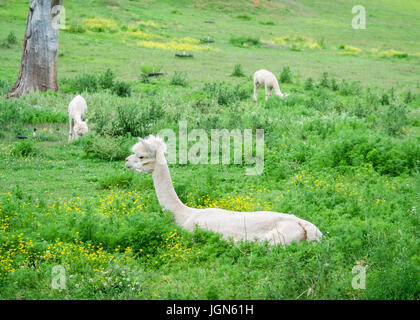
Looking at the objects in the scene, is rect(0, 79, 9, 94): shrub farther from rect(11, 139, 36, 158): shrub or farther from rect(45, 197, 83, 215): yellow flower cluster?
rect(45, 197, 83, 215): yellow flower cluster

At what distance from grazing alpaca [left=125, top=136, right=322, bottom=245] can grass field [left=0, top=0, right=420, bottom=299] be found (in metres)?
0.19

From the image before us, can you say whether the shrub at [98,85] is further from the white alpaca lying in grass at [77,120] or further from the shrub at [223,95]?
the white alpaca lying in grass at [77,120]

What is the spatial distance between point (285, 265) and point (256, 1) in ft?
162

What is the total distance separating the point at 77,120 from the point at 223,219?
24.2ft

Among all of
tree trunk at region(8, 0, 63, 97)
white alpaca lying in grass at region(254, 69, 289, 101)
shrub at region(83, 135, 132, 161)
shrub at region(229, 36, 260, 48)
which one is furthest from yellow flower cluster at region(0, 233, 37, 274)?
shrub at region(229, 36, 260, 48)

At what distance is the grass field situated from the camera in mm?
5344

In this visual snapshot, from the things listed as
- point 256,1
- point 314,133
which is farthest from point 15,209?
point 256,1

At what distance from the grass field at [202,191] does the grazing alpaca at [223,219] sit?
19 cm

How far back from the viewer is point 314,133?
12430 millimetres

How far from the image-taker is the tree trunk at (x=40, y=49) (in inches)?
703

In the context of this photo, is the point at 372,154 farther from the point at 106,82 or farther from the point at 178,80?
the point at 178,80

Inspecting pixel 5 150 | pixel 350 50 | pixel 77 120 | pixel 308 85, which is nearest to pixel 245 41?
pixel 350 50

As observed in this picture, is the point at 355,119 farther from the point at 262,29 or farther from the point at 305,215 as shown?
the point at 262,29

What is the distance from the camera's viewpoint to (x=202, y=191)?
8.30 m
